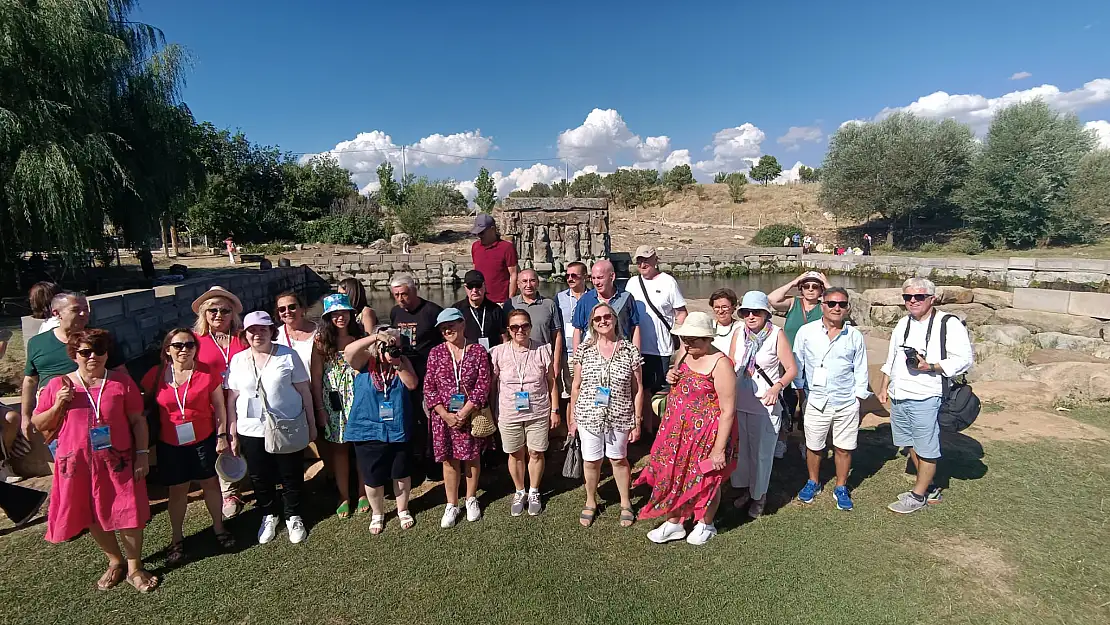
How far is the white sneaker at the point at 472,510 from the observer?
392 cm

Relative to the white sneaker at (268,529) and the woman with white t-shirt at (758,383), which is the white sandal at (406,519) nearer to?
the white sneaker at (268,529)

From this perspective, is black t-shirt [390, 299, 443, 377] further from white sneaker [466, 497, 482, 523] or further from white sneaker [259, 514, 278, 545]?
white sneaker [259, 514, 278, 545]

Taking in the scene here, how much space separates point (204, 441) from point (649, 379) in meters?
3.32

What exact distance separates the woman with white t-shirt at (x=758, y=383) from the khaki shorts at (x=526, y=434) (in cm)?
135

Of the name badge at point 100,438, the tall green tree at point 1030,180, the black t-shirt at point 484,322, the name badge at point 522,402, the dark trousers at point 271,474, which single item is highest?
the tall green tree at point 1030,180

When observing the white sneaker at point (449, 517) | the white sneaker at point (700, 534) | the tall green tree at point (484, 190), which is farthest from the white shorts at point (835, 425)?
the tall green tree at point (484, 190)

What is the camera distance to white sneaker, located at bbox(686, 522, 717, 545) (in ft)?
11.7

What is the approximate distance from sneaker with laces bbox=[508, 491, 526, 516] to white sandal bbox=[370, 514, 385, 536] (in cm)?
90


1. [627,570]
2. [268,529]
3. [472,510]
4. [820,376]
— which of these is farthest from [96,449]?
[820,376]

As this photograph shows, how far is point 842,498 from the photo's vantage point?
3.98 metres

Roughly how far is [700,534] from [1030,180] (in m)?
31.0

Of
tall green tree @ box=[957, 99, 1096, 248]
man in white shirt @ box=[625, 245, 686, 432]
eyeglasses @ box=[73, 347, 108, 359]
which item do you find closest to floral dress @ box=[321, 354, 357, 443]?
eyeglasses @ box=[73, 347, 108, 359]

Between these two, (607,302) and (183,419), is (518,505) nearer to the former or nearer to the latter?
(607,302)

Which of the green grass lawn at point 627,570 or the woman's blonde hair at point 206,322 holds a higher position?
the woman's blonde hair at point 206,322
